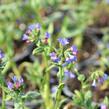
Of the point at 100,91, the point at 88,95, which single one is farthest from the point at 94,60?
the point at 88,95

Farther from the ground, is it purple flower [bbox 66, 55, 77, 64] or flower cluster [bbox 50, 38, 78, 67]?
flower cluster [bbox 50, 38, 78, 67]

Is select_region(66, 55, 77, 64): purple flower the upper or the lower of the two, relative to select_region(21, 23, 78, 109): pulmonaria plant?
lower

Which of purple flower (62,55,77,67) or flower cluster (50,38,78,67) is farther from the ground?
flower cluster (50,38,78,67)

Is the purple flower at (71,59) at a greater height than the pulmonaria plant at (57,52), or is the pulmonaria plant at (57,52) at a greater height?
the pulmonaria plant at (57,52)

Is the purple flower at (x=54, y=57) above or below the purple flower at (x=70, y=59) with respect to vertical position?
above

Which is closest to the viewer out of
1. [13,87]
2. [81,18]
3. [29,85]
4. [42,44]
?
[13,87]

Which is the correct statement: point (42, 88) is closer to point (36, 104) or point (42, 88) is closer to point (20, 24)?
point (36, 104)

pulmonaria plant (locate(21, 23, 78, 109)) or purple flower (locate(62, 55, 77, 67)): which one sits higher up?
pulmonaria plant (locate(21, 23, 78, 109))

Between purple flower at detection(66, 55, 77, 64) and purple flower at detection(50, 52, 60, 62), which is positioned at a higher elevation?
purple flower at detection(50, 52, 60, 62)

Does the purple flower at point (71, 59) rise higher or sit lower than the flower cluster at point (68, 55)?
lower

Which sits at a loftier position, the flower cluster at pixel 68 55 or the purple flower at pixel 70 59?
the flower cluster at pixel 68 55

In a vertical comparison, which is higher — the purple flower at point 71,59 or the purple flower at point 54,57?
the purple flower at point 54,57
